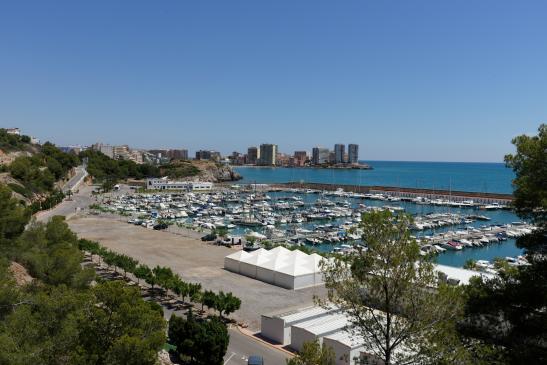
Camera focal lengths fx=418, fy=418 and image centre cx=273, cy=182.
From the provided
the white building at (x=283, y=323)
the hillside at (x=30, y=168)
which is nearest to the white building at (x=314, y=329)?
the white building at (x=283, y=323)

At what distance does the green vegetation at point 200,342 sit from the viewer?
12.4m

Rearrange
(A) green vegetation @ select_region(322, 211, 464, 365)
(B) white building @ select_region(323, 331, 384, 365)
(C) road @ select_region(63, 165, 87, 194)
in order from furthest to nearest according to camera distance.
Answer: (C) road @ select_region(63, 165, 87, 194), (B) white building @ select_region(323, 331, 384, 365), (A) green vegetation @ select_region(322, 211, 464, 365)

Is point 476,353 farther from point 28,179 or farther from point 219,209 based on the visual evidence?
point 28,179

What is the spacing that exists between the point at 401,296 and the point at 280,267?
15.8m

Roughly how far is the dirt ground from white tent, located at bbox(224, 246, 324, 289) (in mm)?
452

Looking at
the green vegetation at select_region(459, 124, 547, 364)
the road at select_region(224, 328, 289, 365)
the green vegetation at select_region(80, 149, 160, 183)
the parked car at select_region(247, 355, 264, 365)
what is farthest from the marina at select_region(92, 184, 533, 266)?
the green vegetation at select_region(80, 149, 160, 183)

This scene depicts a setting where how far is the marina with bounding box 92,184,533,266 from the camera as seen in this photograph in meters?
37.9

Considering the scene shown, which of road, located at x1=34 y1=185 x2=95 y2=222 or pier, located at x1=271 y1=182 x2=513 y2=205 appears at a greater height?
pier, located at x1=271 y1=182 x2=513 y2=205

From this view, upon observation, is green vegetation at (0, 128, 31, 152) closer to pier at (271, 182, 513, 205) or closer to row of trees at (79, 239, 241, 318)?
pier at (271, 182, 513, 205)

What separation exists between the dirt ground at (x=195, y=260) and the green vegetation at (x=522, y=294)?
10750 millimetres

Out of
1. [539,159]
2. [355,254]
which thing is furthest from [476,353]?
[539,159]

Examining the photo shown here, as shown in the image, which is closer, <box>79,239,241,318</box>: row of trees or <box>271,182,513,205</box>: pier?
<box>79,239,241,318</box>: row of trees

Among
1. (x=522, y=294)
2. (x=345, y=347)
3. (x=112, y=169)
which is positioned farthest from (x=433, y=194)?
(x=522, y=294)

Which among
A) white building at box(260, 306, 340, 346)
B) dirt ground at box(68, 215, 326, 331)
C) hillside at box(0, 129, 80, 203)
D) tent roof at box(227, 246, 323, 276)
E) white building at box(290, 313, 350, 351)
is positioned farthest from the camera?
hillside at box(0, 129, 80, 203)
